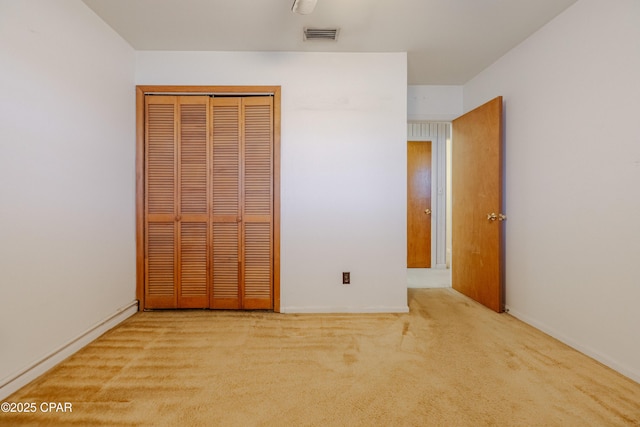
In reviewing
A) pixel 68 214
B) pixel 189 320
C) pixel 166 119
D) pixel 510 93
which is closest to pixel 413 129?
pixel 510 93

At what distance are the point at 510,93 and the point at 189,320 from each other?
3507 mm

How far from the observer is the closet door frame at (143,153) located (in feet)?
9.10

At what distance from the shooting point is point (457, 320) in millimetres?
2639

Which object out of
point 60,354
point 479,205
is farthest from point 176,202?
point 479,205

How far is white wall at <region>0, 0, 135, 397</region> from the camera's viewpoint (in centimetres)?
163

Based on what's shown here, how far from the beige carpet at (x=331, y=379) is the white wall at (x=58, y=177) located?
316mm

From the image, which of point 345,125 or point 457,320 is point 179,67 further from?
point 457,320

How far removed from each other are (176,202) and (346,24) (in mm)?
2099

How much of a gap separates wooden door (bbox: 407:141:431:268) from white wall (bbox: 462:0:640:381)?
6.88 feet

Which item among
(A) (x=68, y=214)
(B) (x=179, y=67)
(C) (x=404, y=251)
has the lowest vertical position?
(C) (x=404, y=251)

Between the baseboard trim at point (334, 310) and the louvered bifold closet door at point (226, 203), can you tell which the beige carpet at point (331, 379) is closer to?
the baseboard trim at point (334, 310)

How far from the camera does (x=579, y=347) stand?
207 centimetres

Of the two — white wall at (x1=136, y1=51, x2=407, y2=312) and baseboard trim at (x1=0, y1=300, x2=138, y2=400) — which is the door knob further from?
baseboard trim at (x1=0, y1=300, x2=138, y2=400)

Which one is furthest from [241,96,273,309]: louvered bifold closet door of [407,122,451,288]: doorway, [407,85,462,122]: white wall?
[407,122,451,288]: doorway
